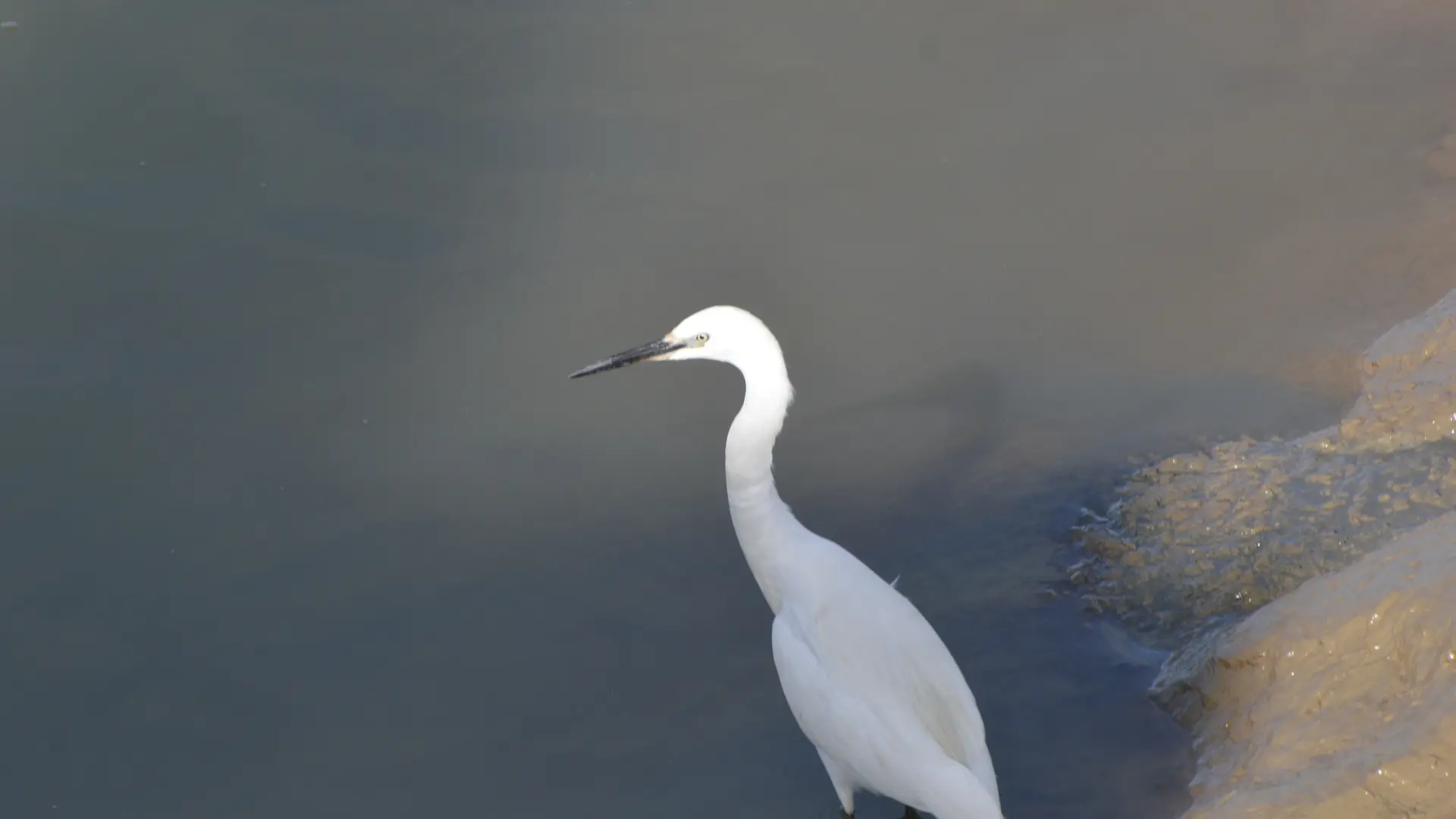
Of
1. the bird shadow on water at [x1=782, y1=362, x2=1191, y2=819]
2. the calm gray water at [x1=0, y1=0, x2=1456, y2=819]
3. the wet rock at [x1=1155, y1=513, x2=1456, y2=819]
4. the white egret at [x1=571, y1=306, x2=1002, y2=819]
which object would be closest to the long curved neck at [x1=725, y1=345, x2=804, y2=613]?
the white egret at [x1=571, y1=306, x2=1002, y2=819]

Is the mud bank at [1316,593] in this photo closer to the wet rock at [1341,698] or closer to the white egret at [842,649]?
the wet rock at [1341,698]

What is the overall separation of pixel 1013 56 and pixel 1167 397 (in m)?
2.31

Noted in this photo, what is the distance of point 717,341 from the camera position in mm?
3719

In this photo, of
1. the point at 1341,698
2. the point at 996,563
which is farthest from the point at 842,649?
the point at 1341,698

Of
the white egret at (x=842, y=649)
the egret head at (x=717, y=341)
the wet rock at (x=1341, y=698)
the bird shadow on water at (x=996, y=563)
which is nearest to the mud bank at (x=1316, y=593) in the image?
the wet rock at (x=1341, y=698)

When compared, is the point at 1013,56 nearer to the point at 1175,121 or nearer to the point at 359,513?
the point at 1175,121

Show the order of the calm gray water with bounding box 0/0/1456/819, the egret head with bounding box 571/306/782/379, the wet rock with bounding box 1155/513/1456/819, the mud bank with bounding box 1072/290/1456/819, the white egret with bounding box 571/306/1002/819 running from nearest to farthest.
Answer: the wet rock with bounding box 1155/513/1456/819
the mud bank with bounding box 1072/290/1456/819
the white egret with bounding box 571/306/1002/819
the egret head with bounding box 571/306/782/379
the calm gray water with bounding box 0/0/1456/819

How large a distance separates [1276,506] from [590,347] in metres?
2.53

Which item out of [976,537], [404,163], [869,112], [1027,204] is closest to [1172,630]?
[976,537]

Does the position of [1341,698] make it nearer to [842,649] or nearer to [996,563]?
[842,649]

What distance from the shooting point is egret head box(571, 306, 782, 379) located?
3.69 meters

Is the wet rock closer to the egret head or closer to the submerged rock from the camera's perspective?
the submerged rock

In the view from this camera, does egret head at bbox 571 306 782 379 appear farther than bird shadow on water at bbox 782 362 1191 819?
No

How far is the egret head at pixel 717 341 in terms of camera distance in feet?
12.1
